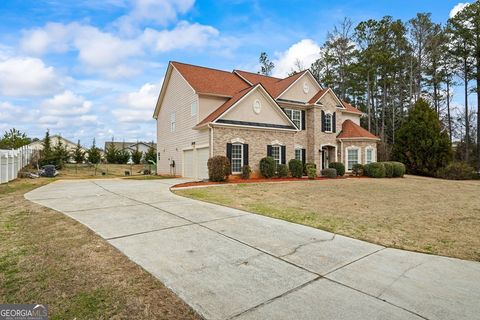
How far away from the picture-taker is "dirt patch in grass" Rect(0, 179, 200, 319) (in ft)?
9.70

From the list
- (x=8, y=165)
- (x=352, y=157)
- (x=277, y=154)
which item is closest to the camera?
(x=8, y=165)

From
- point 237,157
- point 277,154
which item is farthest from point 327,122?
point 237,157

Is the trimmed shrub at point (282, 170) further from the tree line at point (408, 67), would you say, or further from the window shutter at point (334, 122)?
the tree line at point (408, 67)

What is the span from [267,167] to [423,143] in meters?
17.1

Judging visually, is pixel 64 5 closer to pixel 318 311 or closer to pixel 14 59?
pixel 14 59

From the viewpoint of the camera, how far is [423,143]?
85.0 ft

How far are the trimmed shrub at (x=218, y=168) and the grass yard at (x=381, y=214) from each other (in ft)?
11.0

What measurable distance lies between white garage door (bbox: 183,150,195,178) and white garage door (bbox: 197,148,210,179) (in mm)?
829

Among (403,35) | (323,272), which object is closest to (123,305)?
(323,272)

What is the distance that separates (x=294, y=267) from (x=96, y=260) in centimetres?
301

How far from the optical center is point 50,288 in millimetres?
3385

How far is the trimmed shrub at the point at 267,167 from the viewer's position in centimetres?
1827

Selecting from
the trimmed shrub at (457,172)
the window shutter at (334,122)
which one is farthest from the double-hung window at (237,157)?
the trimmed shrub at (457,172)

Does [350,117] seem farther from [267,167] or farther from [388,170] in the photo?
[267,167]
